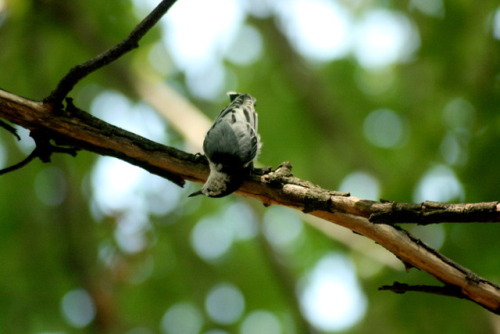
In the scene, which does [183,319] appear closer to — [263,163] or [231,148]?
[263,163]

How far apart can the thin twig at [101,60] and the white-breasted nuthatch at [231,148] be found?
85 cm

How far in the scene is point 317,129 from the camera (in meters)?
7.90

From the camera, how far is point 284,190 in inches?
111

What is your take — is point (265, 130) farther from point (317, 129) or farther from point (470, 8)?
point (470, 8)

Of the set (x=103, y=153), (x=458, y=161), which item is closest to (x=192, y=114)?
(x=458, y=161)

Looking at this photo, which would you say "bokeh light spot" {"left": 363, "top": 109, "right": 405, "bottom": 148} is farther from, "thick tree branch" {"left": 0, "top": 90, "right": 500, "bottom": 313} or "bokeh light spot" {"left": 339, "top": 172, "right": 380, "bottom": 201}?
"thick tree branch" {"left": 0, "top": 90, "right": 500, "bottom": 313}

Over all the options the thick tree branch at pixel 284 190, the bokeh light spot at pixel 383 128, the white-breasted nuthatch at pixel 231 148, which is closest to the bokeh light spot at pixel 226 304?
the bokeh light spot at pixel 383 128

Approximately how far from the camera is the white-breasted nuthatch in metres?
3.27

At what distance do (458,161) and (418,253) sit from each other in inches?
108

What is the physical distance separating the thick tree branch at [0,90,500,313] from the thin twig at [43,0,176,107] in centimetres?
10

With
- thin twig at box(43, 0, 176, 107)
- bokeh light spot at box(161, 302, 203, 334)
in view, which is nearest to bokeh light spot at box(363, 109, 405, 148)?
bokeh light spot at box(161, 302, 203, 334)

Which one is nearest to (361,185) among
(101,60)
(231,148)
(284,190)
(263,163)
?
(263,163)

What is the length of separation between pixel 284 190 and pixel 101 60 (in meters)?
1.15

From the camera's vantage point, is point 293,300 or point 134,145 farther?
point 293,300
